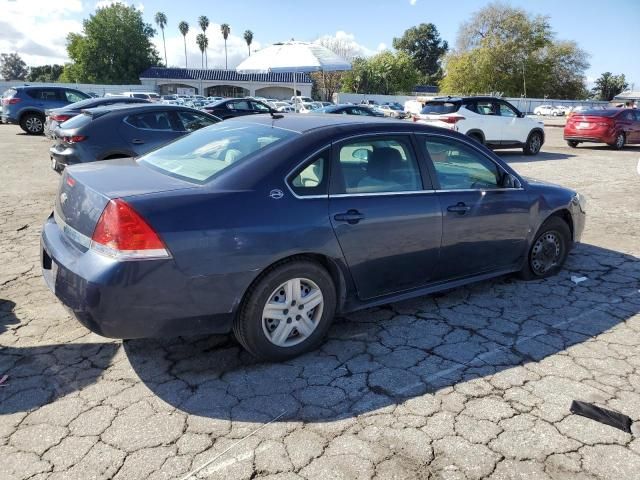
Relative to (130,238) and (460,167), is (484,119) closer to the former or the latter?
(460,167)

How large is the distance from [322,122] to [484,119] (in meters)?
11.2

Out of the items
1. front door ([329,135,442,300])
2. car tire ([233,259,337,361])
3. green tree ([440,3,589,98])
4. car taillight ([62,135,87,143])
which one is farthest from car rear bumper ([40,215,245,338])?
green tree ([440,3,589,98])

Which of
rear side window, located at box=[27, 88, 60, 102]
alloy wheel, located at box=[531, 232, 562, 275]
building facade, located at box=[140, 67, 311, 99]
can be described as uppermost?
building facade, located at box=[140, 67, 311, 99]

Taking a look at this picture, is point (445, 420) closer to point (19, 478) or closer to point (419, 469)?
point (419, 469)

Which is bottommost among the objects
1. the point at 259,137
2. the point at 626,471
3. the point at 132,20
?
the point at 626,471

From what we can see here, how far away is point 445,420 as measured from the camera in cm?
275

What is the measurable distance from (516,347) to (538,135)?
43.4 ft

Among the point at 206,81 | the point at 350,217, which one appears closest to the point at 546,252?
the point at 350,217

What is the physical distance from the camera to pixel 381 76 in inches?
2650

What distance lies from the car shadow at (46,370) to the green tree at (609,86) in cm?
10305

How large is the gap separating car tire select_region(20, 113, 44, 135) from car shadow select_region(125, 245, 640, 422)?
59.3 feet

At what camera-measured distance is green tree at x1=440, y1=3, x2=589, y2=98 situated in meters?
56.5

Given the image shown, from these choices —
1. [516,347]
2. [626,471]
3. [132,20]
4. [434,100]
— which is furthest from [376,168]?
[132,20]

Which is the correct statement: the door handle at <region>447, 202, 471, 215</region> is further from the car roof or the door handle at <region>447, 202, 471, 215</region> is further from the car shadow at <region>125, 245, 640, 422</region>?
the car shadow at <region>125, 245, 640, 422</region>
